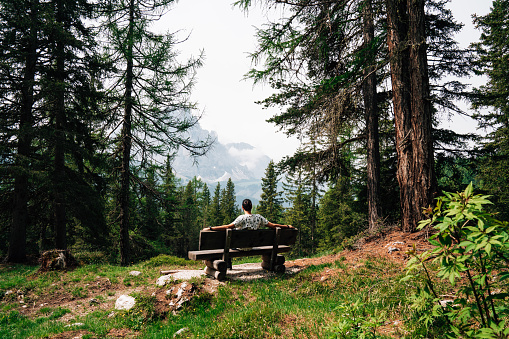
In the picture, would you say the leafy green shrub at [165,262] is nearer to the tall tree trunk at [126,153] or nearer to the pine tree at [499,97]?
the tall tree trunk at [126,153]

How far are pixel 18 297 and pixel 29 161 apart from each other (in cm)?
680

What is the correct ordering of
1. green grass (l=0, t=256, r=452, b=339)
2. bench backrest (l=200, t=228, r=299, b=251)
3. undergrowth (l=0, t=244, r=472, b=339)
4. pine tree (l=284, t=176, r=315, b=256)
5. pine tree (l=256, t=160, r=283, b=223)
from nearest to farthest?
undergrowth (l=0, t=244, r=472, b=339) → green grass (l=0, t=256, r=452, b=339) → bench backrest (l=200, t=228, r=299, b=251) → pine tree (l=284, t=176, r=315, b=256) → pine tree (l=256, t=160, r=283, b=223)

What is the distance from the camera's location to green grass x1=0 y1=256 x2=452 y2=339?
3.60m

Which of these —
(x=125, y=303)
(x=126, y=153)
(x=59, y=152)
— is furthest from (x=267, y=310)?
(x=59, y=152)

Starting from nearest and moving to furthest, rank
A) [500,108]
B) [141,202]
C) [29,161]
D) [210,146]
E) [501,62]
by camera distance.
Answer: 1. [29,161]
2. [141,202]
3. [210,146]
4. [501,62]
5. [500,108]

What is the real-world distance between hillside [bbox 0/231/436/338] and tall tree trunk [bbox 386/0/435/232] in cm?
109

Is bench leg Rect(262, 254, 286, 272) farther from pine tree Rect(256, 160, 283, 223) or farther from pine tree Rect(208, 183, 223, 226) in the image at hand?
pine tree Rect(208, 183, 223, 226)

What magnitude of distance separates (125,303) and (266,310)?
4.18 m

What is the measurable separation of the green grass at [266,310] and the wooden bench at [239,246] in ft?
1.74

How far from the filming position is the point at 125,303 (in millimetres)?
6363

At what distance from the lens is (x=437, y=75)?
1251 cm

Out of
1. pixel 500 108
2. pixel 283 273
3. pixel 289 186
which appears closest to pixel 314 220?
pixel 289 186

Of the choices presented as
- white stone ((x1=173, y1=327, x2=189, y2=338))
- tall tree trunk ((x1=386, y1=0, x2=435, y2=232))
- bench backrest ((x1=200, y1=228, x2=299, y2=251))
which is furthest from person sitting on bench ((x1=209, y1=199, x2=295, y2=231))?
tall tree trunk ((x1=386, y1=0, x2=435, y2=232))

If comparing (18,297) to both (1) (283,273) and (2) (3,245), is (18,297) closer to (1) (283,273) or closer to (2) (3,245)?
(1) (283,273)
